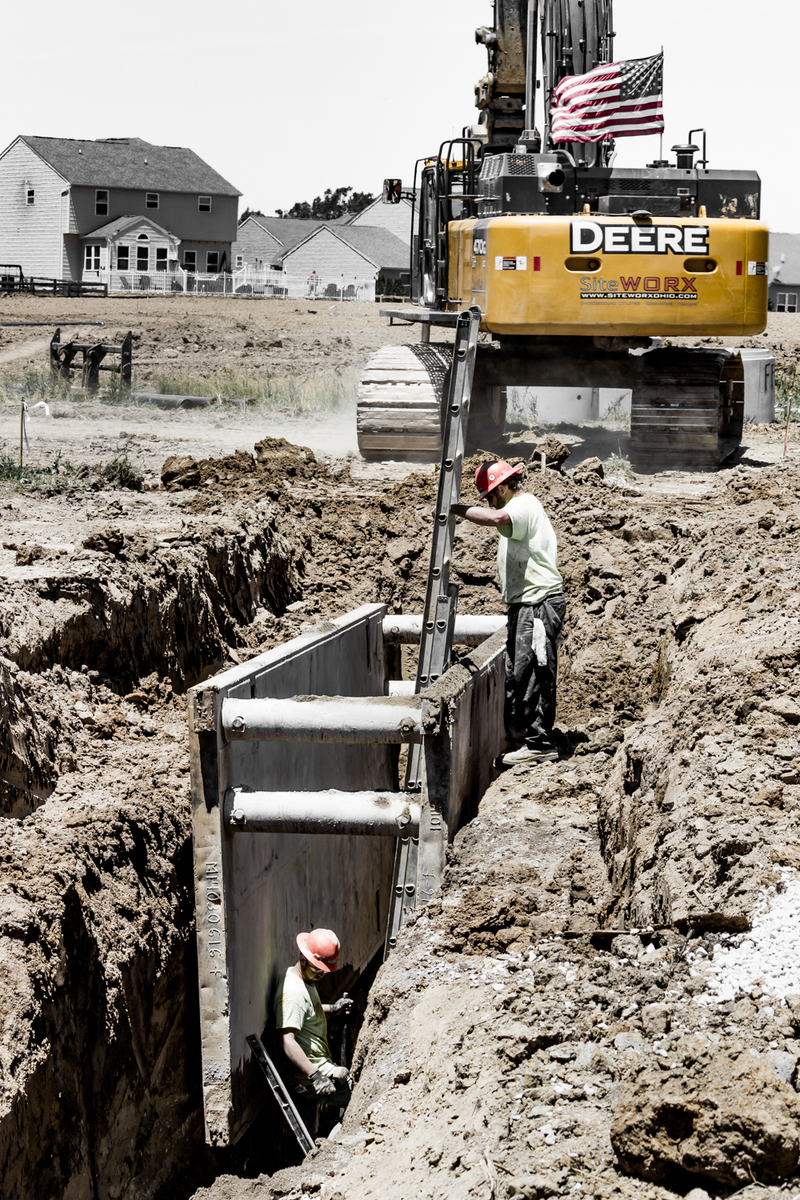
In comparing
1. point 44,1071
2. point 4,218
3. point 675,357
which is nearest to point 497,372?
point 675,357

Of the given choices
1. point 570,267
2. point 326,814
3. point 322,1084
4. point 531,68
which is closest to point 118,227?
point 531,68

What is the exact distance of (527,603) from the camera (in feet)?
25.9

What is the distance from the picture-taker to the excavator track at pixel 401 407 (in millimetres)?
13672

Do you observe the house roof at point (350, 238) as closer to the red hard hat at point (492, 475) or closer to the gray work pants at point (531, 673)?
the gray work pants at point (531, 673)

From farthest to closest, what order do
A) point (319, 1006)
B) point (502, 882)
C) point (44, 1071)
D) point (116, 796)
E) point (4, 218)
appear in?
point (4, 218) < point (319, 1006) < point (116, 796) < point (502, 882) < point (44, 1071)

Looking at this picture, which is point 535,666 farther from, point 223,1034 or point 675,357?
point 675,357

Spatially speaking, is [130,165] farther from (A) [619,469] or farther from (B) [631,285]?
(B) [631,285]

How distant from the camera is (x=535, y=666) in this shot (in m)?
8.02

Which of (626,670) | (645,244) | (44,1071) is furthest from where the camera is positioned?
(645,244)

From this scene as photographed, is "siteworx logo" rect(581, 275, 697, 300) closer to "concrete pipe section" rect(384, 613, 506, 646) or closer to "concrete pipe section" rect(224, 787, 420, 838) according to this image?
"concrete pipe section" rect(384, 613, 506, 646)

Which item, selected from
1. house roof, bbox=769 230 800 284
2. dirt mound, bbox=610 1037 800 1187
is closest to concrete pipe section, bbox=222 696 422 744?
dirt mound, bbox=610 1037 800 1187

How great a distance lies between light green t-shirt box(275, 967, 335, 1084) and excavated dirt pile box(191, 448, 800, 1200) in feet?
3.06

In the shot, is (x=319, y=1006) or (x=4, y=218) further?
(x=4, y=218)

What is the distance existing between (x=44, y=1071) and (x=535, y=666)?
12.5 ft
